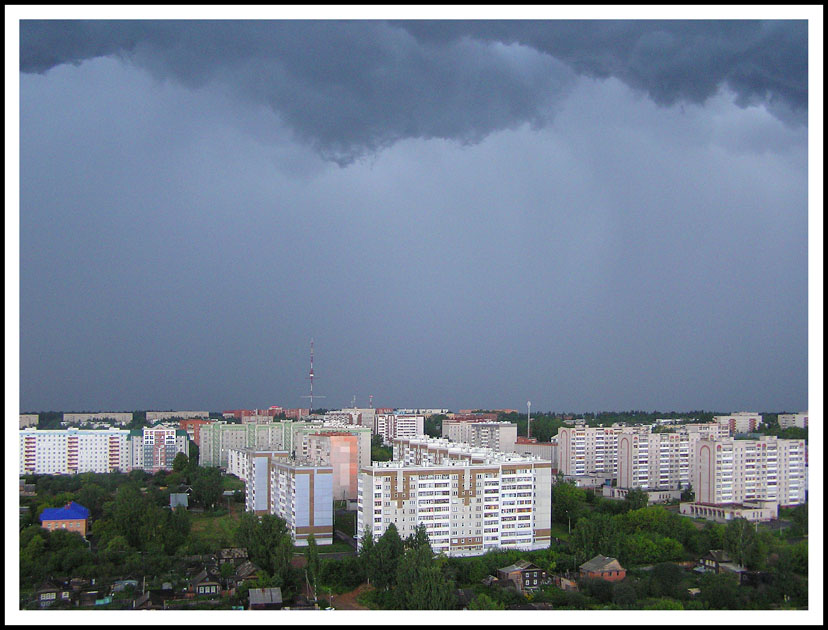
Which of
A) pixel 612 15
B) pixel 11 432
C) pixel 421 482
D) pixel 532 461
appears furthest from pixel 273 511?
pixel 612 15

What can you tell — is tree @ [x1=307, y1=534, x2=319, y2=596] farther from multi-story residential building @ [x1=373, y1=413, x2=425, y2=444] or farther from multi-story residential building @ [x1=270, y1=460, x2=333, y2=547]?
multi-story residential building @ [x1=373, y1=413, x2=425, y2=444]

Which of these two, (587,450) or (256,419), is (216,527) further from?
(256,419)

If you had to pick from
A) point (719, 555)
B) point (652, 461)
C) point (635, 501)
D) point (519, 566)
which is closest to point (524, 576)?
point (519, 566)

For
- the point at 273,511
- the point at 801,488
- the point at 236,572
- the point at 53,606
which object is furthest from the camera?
the point at 273,511

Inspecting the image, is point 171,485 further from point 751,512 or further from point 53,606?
point 751,512

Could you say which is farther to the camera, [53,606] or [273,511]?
[273,511]

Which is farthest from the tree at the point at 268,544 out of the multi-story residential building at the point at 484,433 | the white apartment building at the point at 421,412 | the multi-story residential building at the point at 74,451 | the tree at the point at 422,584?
the white apartment building at the point at 421,412

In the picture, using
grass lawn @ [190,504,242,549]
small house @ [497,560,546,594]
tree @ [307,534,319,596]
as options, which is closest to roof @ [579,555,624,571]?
small house @ [497,560,546,594]

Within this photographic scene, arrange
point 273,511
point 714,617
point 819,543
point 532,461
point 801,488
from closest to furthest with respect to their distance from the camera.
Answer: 1. point 714,617
2. point 819,543
3. point 801,488
4. point 532,461
5. point 273,511
